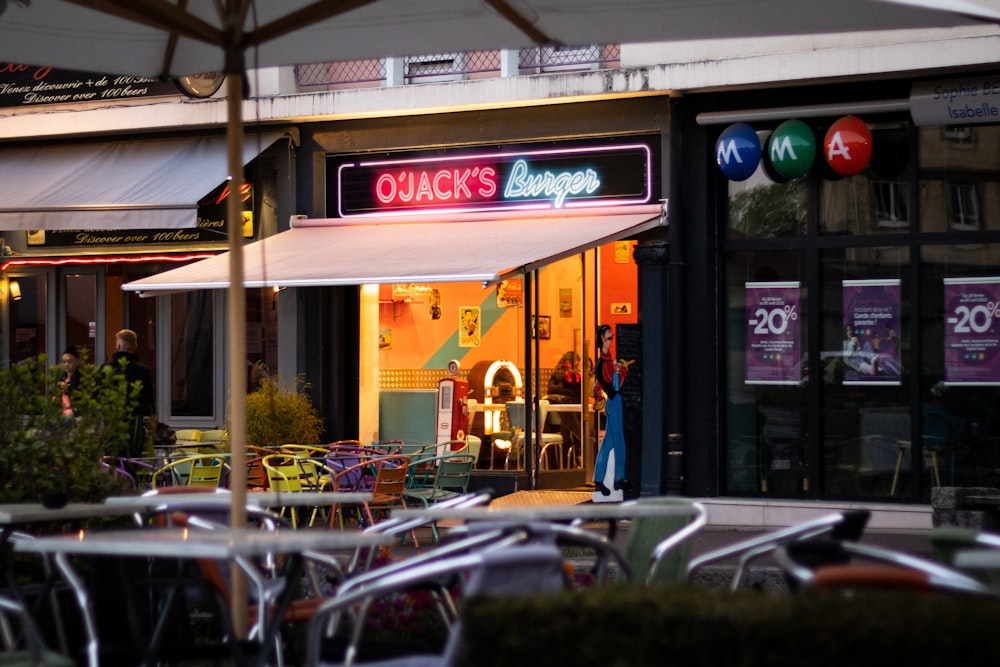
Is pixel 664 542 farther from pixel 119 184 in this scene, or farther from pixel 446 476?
pixel 119 184

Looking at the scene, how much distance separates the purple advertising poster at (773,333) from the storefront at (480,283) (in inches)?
44.2

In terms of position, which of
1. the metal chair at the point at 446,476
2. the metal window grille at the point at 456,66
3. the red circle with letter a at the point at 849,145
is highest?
the metal window grille at the point at 456,66

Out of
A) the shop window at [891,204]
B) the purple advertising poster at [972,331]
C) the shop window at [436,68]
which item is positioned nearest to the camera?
the purple advertising poster at [972,331]

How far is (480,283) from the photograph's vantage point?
1570cm

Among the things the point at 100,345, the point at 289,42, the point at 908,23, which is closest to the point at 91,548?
the point at 289,42

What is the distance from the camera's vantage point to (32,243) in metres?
17.6

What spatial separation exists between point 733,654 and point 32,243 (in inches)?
616

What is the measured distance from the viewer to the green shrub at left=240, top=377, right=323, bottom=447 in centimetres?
1450

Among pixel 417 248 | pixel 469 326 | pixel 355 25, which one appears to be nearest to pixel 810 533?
pixel 355 25

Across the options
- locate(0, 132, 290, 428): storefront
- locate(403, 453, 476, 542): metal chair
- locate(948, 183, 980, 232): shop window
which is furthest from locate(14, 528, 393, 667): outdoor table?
locate(0, 132, 290, 428): storefront

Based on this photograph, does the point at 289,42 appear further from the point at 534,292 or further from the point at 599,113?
the point at 534,292

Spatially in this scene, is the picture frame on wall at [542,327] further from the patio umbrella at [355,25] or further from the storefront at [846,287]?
the patio umbrella at [355,25]

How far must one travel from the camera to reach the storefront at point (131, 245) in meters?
15.7

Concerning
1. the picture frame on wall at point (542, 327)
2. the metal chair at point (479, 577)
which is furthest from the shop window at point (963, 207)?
the metal chair at point (479, 577)
